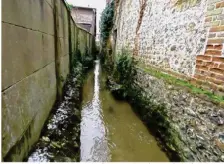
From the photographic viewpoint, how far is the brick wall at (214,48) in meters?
2.16

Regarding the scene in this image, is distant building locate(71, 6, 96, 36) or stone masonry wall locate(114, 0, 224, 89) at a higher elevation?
distant building locate(71, 6, 96, 36)

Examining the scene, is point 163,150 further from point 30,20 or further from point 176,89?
point 30,20

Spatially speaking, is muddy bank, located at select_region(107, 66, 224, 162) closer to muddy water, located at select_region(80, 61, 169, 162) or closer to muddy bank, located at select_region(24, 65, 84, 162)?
muddy water, located at select_region(80, 61, 169, 162)

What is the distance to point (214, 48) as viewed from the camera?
2.28m

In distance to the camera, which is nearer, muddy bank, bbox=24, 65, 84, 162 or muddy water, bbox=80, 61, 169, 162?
muddy bank, bbox=24, 65, 84, 162

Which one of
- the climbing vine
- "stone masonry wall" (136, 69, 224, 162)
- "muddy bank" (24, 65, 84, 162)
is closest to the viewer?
"muddy bank" (24, 65, 84, 162)

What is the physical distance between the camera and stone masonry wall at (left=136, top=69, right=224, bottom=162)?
6.82 ft

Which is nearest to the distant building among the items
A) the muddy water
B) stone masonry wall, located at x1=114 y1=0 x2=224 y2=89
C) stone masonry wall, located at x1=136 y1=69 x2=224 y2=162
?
stone masonry wall, located at x1=114 y1=0 x2=224 y2=89

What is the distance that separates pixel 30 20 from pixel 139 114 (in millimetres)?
3411

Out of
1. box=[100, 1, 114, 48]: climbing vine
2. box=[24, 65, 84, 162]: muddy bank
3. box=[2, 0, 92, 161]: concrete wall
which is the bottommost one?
box=[24, 65, 84, 162]: muddy bank

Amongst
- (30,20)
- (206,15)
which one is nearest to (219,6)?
(206,15)

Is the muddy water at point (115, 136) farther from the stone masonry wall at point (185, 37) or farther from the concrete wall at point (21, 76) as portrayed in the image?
the stone masonry wall at point (185, 37)

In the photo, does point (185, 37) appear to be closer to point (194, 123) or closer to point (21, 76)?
point (194, 123)

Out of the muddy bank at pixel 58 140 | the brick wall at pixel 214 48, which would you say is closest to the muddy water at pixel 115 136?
the muddy bank at pixel 58 140
